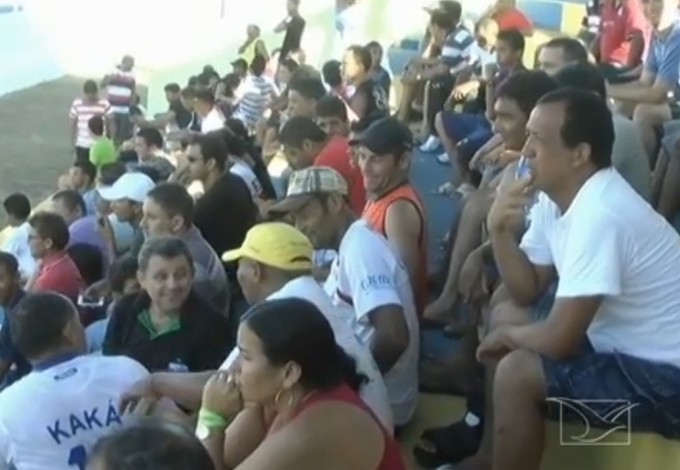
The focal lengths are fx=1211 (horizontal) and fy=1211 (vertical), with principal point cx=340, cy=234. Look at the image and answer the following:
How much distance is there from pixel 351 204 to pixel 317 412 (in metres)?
3.15

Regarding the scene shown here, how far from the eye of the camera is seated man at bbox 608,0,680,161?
632cm

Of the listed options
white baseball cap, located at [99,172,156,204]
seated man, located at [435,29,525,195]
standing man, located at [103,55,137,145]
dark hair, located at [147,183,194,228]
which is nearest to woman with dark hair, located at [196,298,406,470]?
dark hair, located at [147,183,194,228]

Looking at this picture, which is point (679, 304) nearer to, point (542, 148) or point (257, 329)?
point (542, 148)

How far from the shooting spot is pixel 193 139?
6.32 metres

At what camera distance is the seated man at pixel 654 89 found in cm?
632

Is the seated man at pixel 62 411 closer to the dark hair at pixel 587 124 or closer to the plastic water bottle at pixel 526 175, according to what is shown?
the plastic water bottle at pixel 526 175

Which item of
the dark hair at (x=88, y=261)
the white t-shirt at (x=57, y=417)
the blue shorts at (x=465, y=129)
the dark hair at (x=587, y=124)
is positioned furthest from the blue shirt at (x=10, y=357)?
the blue shorts at (x=465, y=129)

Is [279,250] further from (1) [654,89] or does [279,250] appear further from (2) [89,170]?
(2) [89,170]

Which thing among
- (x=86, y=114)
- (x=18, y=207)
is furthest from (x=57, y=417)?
(x=86, y=114)

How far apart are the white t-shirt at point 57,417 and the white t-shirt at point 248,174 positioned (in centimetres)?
311

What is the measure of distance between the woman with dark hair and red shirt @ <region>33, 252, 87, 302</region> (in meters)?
3.34

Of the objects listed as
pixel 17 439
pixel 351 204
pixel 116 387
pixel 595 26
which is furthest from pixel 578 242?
pixel 595 26

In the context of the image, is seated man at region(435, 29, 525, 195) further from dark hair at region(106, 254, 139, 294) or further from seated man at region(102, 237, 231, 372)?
seated man at region(102, 237, 231, 372)

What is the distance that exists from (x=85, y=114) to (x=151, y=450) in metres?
12.7
